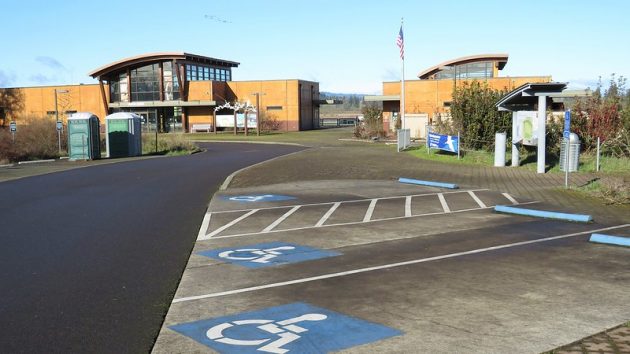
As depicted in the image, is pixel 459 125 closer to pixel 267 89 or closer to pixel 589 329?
pixel 589 329

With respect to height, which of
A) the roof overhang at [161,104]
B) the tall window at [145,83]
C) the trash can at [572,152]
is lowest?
the trash can at [572,152]

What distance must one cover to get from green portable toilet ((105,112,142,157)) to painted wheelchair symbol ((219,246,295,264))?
26.7 meters

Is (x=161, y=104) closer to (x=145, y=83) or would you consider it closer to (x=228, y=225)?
(x=145, y=83)

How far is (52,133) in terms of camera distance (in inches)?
1428

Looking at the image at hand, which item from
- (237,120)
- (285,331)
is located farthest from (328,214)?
(237,120)

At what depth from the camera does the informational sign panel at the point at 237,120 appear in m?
66.5

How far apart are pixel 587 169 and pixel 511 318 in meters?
17.4

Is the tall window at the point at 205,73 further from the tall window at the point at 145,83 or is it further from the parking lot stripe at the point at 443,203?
the parking lot stripe at the point at 443,203

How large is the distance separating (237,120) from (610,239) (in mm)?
60459

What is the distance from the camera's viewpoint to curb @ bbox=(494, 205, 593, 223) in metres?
11.5

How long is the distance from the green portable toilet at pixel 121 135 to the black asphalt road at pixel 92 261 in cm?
1548

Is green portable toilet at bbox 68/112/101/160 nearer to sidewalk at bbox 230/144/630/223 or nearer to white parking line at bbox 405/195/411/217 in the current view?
sidewalk at bbox 230/144/630/223

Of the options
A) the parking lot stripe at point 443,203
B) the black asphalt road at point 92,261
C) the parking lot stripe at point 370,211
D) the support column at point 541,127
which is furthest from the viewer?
the support column at point 541,127

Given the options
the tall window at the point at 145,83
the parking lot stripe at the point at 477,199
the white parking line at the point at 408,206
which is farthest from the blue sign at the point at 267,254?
the tall window at the point at 145,83
